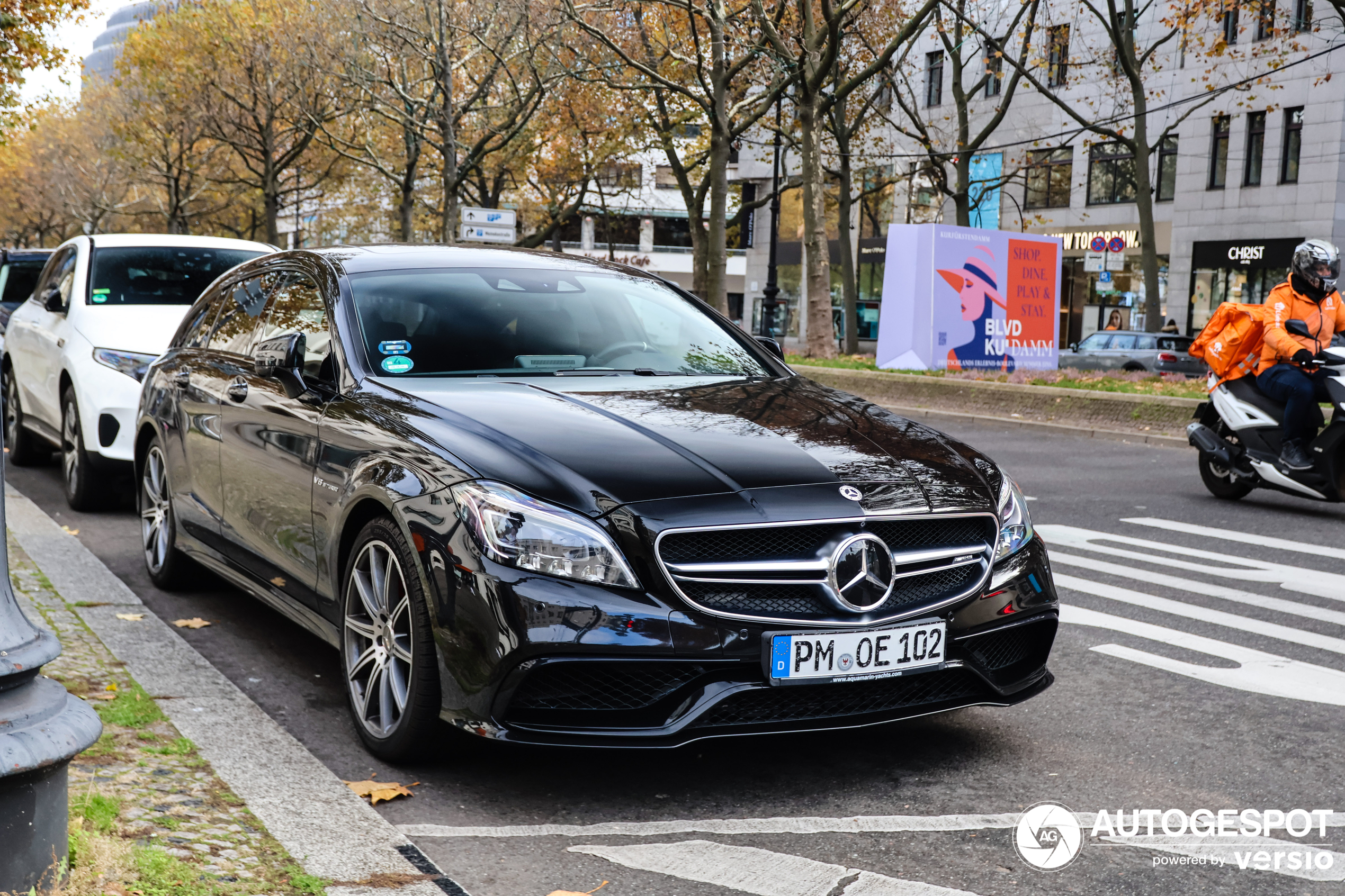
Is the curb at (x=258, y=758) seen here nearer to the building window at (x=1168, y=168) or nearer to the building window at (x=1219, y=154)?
the building window at (x=1219, y=154)

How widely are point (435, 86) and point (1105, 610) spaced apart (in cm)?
2635

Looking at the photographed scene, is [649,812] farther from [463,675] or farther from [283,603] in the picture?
[283,603]

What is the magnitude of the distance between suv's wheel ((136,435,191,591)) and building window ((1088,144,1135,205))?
36924 mm

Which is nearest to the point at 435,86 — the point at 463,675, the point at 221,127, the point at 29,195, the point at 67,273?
the point at 221,127

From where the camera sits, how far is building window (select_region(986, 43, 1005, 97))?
110 feet

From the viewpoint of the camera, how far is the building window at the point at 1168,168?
39.8m

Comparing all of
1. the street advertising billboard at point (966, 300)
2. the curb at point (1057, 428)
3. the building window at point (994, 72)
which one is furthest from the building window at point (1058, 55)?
the curb at point (1057, 428)

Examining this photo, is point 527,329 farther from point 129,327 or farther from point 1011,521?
point 129,327

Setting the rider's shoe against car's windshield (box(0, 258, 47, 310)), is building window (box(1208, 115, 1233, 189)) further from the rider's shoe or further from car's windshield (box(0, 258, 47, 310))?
car's windshield (box(0, 258, 47, 310))

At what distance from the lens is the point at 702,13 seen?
2334cm

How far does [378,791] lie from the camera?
3.84 m

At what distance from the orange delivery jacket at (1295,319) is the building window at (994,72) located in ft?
69.5

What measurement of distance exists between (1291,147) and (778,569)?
36.8 metres

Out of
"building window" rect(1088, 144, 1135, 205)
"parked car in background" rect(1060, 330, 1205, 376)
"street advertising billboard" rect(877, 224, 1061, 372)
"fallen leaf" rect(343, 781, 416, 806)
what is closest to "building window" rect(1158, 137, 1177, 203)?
"building window" rect(1088, 144, 1135, 205)
